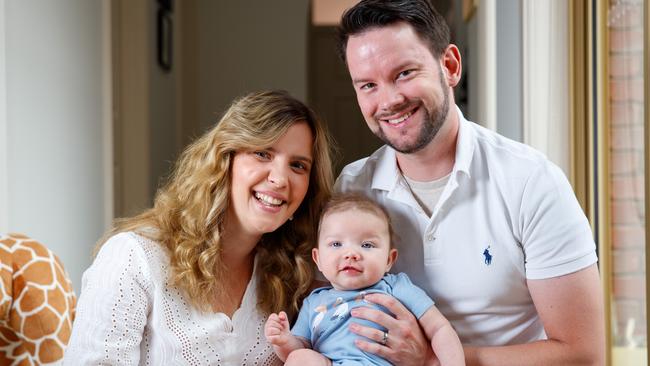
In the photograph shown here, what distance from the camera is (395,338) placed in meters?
1.77

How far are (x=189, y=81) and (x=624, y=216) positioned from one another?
4.12 metres

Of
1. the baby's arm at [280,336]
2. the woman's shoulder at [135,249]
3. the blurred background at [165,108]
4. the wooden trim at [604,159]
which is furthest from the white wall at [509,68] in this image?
the woman's shoulder at [135,249]

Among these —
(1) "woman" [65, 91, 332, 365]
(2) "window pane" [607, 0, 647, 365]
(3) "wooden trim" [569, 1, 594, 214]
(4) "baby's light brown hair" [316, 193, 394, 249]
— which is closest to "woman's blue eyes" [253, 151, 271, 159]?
(1) "woman" [65, 91, 332, 365]

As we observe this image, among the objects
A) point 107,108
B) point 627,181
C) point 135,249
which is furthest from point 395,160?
point 107,108

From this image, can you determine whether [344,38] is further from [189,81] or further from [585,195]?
[189,81]

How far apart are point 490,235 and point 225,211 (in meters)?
0.67

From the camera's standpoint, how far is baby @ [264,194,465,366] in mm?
1777

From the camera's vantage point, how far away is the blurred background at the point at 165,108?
8.16 ft

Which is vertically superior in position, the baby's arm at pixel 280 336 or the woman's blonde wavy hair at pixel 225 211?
the woman's blonde wavy hair at pixel 225 211

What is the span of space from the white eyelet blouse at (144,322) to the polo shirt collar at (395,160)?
50cm

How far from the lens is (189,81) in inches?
235

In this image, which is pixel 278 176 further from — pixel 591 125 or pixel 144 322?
pixel 591 125

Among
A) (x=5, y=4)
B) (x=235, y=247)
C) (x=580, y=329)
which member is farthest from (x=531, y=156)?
(x=5, y=4)

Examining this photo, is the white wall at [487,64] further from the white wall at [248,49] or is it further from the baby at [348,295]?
the white wall at [248,49]
